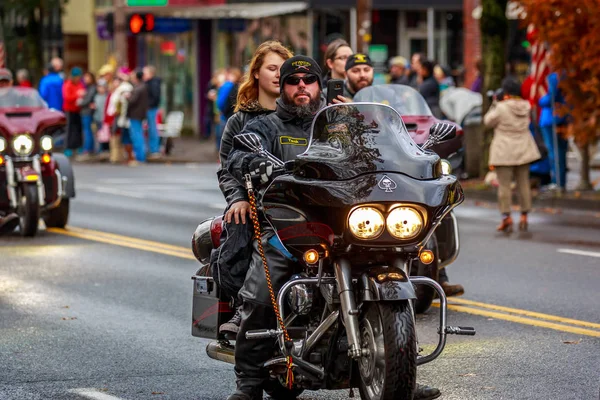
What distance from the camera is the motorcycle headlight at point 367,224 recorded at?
20.5 ft

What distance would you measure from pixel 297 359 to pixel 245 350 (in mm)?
431

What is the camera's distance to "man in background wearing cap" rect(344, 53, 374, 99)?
11.8 metres

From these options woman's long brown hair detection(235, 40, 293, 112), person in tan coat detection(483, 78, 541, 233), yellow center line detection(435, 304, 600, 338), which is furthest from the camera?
person in tan coat detection(483, 78, 541, 233)

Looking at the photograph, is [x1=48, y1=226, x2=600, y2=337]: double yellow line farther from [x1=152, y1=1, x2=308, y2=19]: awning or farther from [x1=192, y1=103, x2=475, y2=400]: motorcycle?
[x1=152, y1=1, x2=308, y2=19]: awning

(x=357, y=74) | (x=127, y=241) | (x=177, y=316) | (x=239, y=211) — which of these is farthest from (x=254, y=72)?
(x=127, y=241)

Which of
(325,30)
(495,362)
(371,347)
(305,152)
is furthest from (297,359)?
(325,30)

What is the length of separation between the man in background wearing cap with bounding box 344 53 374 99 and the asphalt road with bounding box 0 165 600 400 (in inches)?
71.3

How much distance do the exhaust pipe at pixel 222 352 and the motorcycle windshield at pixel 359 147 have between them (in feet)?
4.16

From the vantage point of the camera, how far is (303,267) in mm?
6840

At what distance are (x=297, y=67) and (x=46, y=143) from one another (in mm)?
9152

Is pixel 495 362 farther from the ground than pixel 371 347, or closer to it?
closer to it

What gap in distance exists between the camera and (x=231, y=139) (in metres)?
7.46

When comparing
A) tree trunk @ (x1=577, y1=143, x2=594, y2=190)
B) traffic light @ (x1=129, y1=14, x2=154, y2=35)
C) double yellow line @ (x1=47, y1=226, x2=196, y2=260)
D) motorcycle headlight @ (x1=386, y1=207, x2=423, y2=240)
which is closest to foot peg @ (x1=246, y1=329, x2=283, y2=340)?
motorcycle headlight @ (x1=386, y1=207, x2=423, y2=240)

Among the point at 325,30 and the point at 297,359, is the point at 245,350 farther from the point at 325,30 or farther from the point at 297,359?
the point at 325,30
